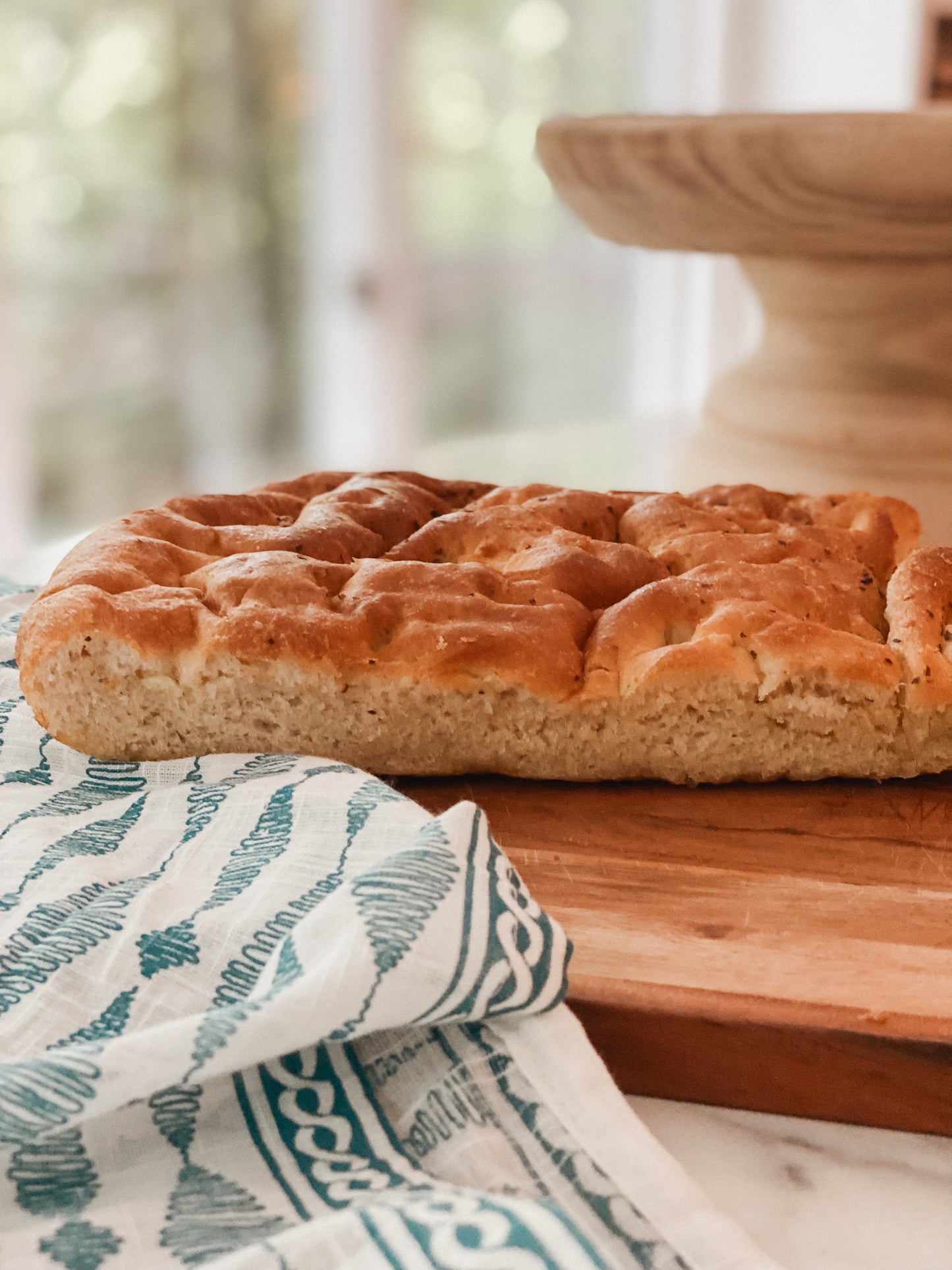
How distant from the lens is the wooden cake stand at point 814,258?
1357mm

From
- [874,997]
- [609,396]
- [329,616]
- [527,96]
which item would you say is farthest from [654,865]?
[609,396]

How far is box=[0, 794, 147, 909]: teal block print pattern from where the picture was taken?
911mm

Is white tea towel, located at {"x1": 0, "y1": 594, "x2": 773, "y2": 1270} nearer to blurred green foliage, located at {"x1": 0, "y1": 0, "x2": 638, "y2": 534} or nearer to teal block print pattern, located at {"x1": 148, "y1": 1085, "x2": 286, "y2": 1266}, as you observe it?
teal block print pattern, located at {"x1": 148, "y1": 1085, "x2": 286, "y2": 1266}

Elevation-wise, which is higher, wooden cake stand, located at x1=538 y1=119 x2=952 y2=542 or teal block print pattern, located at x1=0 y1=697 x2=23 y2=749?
wooden cake stand, located at x1=538 y1=119 x2=952 y2=542

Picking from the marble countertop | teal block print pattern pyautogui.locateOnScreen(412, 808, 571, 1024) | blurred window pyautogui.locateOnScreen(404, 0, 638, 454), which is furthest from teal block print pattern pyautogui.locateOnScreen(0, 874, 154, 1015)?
blurred window pyautogui.locateOnScreen(404, 0, 638, 454)

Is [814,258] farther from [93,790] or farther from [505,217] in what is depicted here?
[505,217]

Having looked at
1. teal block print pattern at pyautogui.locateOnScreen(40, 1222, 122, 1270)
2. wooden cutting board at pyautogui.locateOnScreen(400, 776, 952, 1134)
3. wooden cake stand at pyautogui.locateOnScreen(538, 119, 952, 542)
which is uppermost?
wooden cake stand at pyautogui.locateOnScreen(538, 119, 952, 542)

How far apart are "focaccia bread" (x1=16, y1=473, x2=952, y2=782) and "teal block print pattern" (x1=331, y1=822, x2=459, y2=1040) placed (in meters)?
0.26

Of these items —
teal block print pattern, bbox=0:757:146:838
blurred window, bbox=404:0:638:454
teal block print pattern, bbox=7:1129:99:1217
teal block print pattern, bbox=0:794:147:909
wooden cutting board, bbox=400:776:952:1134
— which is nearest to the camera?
teal block print pattern, bbox=7:1129:99:1217

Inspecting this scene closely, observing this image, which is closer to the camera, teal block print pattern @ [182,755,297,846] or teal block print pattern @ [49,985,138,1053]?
teal block print pattern @ [49,985,138,1053]

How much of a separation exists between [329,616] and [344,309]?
10.6 ft

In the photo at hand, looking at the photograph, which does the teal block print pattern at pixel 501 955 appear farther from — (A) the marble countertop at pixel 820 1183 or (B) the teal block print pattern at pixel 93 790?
(B) the teal block print pattern at pixel 93 790

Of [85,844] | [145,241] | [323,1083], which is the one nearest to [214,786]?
[85,844]

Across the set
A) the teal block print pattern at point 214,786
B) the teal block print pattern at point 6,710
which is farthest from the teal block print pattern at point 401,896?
the teal block print pattern at point 6,710
